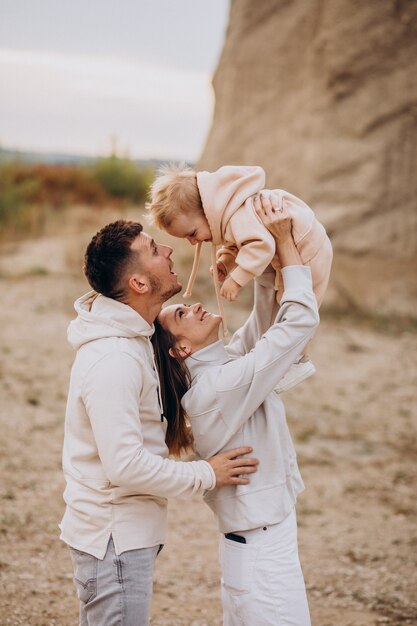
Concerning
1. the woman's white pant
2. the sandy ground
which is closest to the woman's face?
the woman's white pant

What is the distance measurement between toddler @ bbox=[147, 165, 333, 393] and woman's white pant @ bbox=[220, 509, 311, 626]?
1.86 ft

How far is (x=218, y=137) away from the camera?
10.2 meters

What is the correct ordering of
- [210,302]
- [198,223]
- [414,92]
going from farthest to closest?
[210,302]
[414,92]
[198,223]

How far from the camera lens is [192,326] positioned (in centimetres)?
276

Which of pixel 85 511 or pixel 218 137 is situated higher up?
pixel 85 511

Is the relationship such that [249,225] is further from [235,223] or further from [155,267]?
[155,267]

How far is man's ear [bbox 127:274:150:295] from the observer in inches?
101

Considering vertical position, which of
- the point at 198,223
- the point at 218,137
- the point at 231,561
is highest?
the point at 198,223

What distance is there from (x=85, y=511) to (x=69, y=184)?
18234mm

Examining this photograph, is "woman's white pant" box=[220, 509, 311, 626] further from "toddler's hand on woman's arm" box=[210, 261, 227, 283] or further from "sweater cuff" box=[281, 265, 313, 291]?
"toddler's hand on woman's arm" box=[210, 261, 227, 283]

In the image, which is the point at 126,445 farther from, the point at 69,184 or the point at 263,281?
the point at 69,184

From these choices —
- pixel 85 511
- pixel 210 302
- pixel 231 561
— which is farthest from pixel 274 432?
pixel 210 302

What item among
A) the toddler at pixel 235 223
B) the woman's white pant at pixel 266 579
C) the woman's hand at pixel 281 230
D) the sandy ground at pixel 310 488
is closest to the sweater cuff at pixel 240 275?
the toddler at pixel 235 223

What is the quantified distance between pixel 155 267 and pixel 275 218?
452mm
